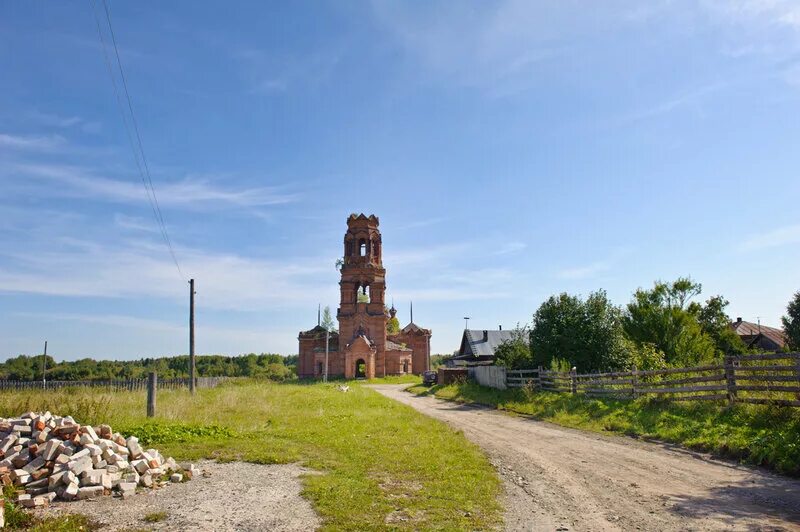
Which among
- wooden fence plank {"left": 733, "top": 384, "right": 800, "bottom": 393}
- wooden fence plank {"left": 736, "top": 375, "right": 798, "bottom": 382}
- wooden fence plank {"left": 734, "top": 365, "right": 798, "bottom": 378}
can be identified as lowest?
wooden fence plank {"left": 733, "top": 384, "right": 800, "bottom": 393}

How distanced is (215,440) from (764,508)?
10776 mm

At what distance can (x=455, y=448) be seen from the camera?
37.9 ft

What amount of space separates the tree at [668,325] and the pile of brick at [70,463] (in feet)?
125

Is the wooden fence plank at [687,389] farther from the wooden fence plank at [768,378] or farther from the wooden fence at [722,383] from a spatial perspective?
the wooden fence plank at [768,378]

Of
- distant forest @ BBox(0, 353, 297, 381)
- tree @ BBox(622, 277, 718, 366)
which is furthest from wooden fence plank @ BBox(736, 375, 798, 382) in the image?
distant forest @ BBox(0, 353, 297, 381)

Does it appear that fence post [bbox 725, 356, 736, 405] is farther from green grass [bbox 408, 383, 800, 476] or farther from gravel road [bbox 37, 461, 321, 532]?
gravel road [bbox 37, 461, 321, 532]

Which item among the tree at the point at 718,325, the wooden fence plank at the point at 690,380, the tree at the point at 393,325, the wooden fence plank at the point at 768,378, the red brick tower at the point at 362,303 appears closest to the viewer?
the wooden fence plank at the point at 768,378

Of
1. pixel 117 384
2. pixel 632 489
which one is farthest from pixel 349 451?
pixel 117 384

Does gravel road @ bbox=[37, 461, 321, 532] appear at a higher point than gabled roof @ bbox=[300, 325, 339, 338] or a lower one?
lower

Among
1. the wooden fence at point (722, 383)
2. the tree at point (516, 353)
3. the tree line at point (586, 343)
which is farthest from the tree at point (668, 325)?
the wooden fence at point (722, 383)

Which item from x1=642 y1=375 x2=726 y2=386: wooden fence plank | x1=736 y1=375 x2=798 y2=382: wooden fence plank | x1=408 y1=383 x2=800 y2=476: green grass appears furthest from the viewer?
x1=642 y1=375 x2=726 y2=386: wooden fence plank

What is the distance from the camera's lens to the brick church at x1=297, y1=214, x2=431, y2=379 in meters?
58.4

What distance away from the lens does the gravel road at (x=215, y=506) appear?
20.8 ft

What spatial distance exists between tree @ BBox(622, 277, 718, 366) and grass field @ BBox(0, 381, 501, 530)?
29738mm
